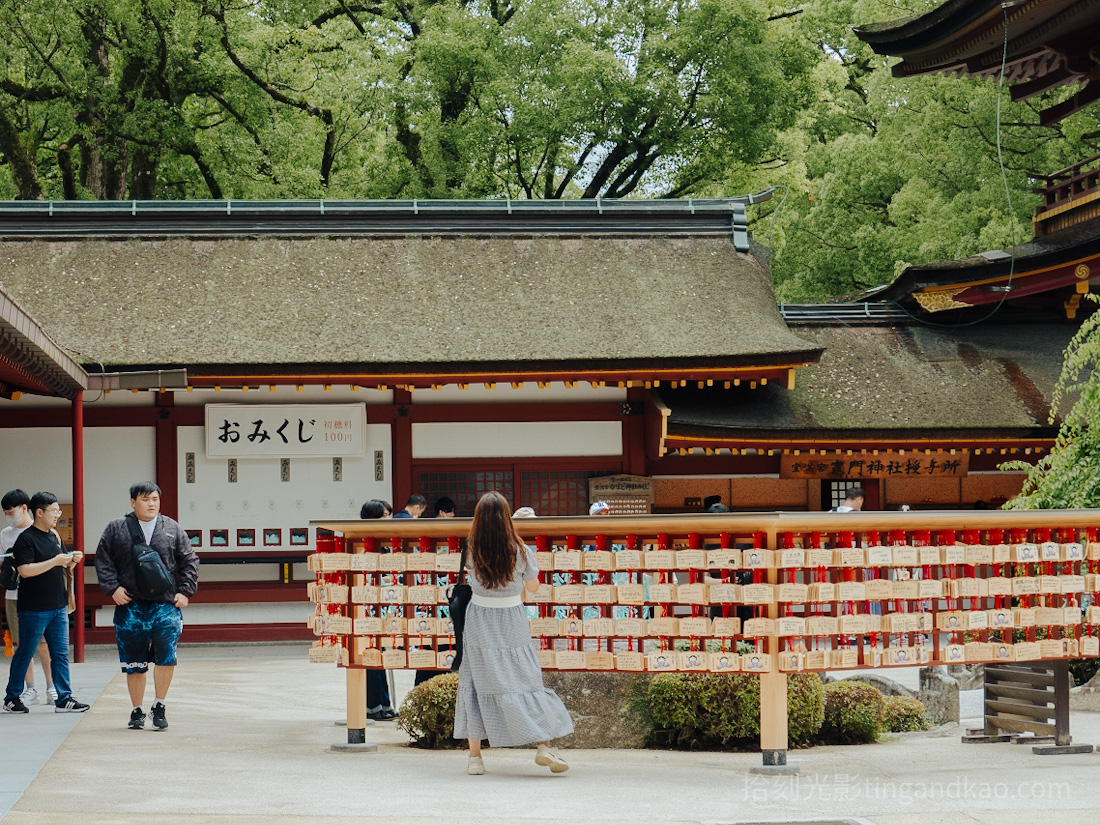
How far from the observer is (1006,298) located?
19391 millimetres

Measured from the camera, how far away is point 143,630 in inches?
364

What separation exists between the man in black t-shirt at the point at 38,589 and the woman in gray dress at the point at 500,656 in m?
4.03

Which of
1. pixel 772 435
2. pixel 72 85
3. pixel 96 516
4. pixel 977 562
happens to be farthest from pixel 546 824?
pixel 72 85

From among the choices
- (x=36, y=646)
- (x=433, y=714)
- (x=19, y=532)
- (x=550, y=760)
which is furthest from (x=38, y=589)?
(x=550, y=760)

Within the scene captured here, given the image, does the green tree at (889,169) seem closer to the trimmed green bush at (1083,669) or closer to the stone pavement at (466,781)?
the trimmed green bush at (1083,669)

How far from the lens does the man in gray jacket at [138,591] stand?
30.2ft

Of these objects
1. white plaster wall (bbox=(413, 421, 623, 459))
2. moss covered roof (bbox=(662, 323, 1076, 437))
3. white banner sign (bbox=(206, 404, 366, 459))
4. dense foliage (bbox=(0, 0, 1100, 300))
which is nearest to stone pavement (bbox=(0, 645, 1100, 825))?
white banner sign (bbox=(206, 404, 366, 459))

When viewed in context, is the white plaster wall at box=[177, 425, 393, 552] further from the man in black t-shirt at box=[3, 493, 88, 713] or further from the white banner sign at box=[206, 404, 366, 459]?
the man in black t-shirt at box=[3, 493, 88, 713]

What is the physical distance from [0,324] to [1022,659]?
8.28m

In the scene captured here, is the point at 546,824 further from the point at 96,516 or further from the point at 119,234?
the point at 119,234

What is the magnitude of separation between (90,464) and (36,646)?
6824mm

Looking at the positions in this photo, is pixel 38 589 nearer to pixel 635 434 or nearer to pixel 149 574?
pixel 149 574

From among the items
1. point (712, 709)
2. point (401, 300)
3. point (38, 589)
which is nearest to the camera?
point (712, 709)

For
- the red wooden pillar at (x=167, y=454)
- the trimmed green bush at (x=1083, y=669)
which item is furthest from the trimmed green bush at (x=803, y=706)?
the red wooden pillar at (x=167, y=454)
